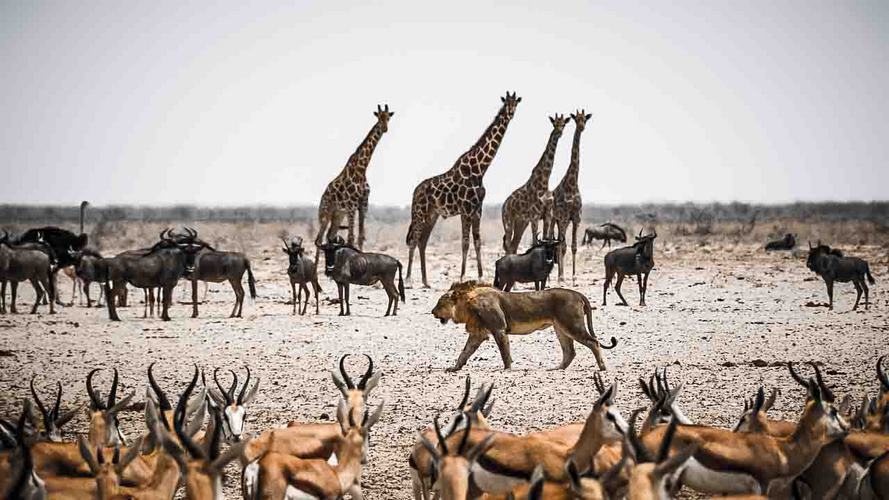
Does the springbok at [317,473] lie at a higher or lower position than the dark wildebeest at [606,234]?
lower

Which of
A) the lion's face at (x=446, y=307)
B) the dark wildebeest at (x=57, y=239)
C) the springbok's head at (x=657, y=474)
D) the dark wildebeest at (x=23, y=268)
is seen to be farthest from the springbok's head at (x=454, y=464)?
the dark wildebeest at (x=57, y=239)

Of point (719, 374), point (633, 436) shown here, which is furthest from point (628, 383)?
point (633, 436)

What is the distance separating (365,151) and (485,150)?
3292mm

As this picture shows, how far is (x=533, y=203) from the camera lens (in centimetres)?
2844

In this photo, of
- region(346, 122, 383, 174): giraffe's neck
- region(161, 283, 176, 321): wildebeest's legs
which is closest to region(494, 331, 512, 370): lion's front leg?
region(161, 283, 176, 321): wildebeest's legs

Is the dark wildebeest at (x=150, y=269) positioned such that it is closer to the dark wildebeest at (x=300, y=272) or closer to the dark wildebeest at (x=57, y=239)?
the dark wildebeest at (x=300, y=272)

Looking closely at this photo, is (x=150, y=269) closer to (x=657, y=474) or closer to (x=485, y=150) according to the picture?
(x=485, y=150)

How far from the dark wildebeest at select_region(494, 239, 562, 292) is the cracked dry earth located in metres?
1.41

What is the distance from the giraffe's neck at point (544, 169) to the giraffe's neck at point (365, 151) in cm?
440

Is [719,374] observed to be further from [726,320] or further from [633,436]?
[633,436]

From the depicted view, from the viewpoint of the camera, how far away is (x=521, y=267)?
853 inches

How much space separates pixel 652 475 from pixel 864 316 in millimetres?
14612

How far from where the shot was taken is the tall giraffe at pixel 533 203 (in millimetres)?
28094

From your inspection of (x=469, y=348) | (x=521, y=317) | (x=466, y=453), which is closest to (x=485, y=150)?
(x=521, y=317)
